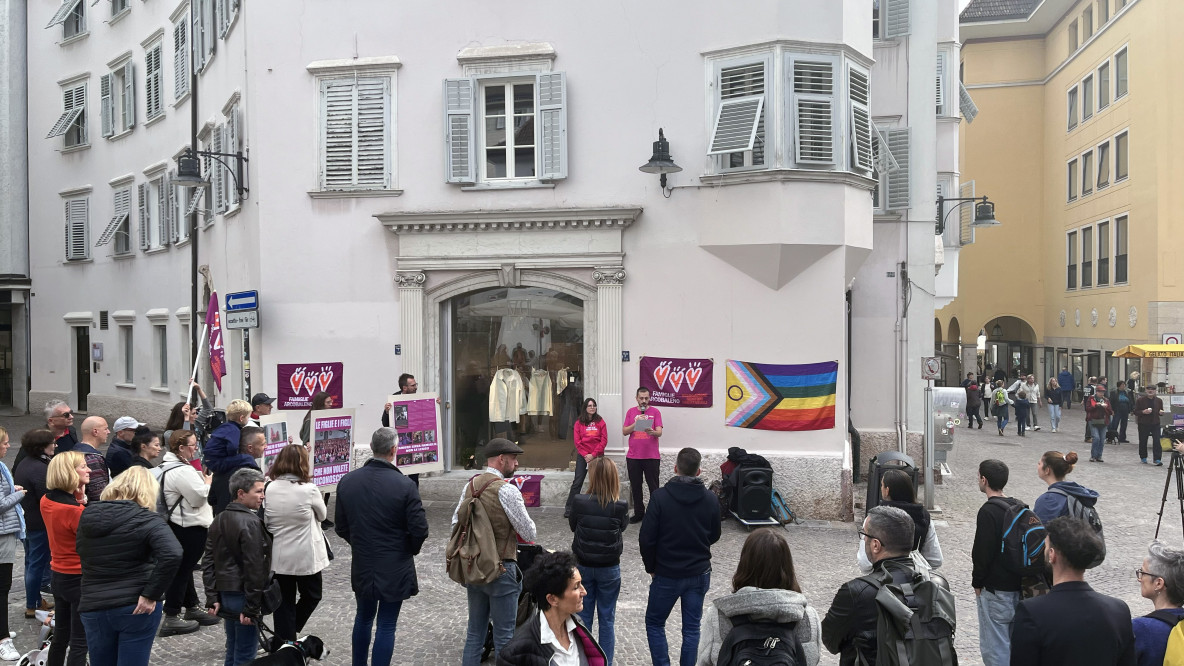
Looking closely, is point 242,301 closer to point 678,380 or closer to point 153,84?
point 678,380

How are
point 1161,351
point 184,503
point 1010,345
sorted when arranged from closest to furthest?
point 184,503 → point 1161,351 → point 1010,345

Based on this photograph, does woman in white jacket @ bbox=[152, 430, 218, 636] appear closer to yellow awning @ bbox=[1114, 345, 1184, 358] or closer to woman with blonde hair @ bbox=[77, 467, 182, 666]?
woman with blonde hair @ bbox=[77, 467, 182, 666]

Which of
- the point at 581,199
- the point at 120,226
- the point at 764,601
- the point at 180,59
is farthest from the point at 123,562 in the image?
the point at 120,226

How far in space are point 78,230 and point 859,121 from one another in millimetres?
22875

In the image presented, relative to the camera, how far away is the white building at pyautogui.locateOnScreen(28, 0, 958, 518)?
12758 millimetres

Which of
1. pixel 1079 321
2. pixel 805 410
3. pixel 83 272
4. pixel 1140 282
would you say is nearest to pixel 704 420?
pixel 805 410

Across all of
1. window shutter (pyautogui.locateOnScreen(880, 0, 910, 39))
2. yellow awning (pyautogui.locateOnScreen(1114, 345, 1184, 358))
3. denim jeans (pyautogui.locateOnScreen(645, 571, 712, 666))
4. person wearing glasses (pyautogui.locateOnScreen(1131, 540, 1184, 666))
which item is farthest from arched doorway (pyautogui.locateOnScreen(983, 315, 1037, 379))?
person wearing glasses (pyautogui.locateOnScreen(1131, 540, 1184, 666))

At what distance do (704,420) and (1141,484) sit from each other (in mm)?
9466

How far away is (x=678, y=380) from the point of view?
1331 centimetres

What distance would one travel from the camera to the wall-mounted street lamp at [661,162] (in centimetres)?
1241

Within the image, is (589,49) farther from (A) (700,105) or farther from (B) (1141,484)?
(B) (1141,484)

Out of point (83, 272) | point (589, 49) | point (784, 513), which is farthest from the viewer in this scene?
point (83, 272)

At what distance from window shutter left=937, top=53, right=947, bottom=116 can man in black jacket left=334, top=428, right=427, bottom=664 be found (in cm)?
1610

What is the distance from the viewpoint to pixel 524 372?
563 inches
